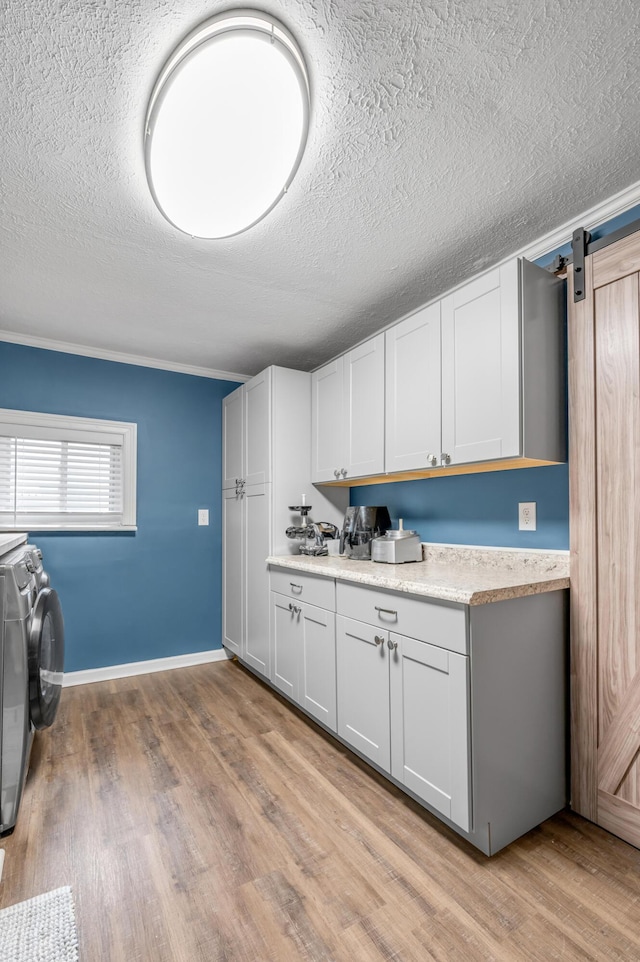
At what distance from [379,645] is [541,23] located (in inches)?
78.0

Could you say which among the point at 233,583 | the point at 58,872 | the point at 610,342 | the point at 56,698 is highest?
the point at 610,342

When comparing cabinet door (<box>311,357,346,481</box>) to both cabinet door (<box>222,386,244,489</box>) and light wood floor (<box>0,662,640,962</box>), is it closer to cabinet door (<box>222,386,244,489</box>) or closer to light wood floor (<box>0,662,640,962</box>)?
cabinet door (<box>222,386,244,489</box>)

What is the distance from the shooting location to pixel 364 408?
2701 mm

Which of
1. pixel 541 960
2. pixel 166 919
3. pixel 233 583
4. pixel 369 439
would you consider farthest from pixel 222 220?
pixel 233 583

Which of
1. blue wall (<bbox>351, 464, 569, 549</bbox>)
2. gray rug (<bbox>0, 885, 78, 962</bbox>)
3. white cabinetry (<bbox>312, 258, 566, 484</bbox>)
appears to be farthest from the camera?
blue wall (<bbox>351, 464, 569, 549</bbox>)

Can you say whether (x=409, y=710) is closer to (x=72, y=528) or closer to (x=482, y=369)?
(x=482, y=369)

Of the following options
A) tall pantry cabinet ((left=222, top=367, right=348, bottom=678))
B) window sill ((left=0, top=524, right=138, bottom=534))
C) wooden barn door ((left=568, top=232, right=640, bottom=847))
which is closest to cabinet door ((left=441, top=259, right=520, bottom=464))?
wooden barn door ((left=568, top=232, right=640, bottom=847))

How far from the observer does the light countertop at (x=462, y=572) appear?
1609 millimetres

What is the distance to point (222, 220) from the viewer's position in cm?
155

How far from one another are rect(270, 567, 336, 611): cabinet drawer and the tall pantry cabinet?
0.60ft

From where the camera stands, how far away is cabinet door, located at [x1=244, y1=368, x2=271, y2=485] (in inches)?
123

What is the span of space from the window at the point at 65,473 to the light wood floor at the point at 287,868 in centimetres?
146

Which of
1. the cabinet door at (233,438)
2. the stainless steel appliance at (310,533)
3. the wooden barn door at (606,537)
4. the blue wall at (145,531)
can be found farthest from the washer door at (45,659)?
the wooden barn door at (606,537)

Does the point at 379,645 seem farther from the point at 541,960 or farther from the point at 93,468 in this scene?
the point at 93,468
